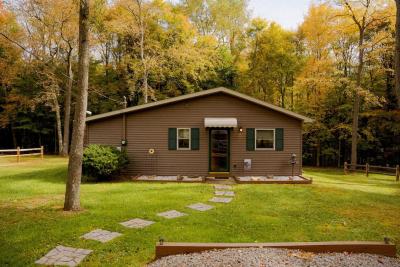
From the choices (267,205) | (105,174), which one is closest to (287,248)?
(267,205)

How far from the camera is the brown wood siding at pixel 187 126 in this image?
1400 cm

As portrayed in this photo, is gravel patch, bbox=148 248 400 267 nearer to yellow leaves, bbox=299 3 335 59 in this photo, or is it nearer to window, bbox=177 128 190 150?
window, bbox=177 128 190 150

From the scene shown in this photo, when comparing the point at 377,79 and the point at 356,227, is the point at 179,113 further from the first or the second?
the point at 377,79

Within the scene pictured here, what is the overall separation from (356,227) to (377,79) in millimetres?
22164

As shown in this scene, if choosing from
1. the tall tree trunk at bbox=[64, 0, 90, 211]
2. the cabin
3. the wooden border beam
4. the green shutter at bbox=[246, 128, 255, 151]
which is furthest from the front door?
the wooden border beam

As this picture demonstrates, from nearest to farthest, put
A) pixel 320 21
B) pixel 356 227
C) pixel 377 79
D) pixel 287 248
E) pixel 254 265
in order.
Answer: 1. pixel 254 265
2. pixel 287 248
3. pixel 356 227
4. pixel 320 21
5. pixel 377 79

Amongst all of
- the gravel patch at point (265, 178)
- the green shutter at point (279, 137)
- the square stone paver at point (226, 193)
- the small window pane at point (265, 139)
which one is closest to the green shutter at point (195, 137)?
the gravel patch at point (265, 178)

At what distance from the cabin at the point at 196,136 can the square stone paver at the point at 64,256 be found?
872 centimetres

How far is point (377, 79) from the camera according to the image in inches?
985

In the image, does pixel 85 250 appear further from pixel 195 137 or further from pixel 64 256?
pixel 195 137


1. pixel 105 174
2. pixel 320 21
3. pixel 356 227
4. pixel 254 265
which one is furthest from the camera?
pixel 320 21

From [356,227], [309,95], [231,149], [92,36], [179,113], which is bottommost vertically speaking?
[356,227]

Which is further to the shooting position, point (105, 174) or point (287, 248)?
point (105, 174)

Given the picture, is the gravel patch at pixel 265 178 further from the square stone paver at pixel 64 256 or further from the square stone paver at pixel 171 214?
the square stone paver at pixel 64 256
